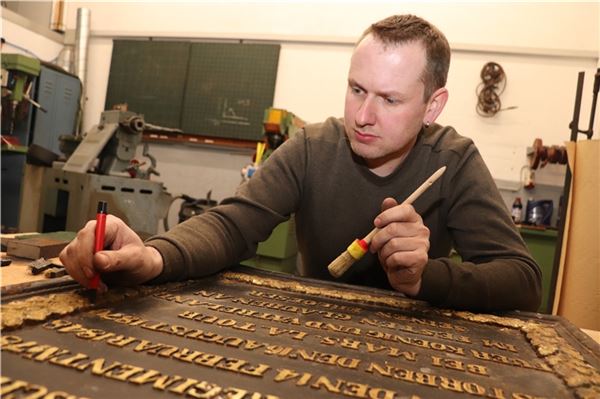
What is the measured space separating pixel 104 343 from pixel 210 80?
3.94 meters

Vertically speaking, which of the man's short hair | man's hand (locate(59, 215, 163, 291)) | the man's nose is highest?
the man's short hair

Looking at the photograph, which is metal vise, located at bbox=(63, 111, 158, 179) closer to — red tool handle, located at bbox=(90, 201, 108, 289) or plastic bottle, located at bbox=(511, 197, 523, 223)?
red tool handle, located at bbox=(90, 201, 108, 289)

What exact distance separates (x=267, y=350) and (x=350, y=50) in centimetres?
378

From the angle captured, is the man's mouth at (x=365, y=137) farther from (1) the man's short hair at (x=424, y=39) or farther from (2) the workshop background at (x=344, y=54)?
(2) the workshop background at (x=344, y=54)

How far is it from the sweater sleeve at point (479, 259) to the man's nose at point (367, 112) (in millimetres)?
340

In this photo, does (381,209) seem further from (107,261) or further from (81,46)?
(81,46)

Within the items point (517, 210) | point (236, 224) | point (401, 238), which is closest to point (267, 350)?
point (401, 238)

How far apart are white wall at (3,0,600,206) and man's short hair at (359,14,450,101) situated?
2675mm

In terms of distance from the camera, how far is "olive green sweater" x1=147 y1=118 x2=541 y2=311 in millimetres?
1110

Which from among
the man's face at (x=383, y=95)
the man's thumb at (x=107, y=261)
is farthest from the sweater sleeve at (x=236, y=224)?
the man's face at (x=383, y=95)

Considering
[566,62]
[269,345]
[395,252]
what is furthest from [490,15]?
[269,345]

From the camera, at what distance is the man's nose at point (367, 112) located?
1.21m

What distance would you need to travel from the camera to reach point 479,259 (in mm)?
1284

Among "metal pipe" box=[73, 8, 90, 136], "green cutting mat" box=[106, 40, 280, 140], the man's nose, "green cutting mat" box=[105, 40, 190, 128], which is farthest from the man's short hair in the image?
"metal pipe" box=[73, 8, 90, 136]
